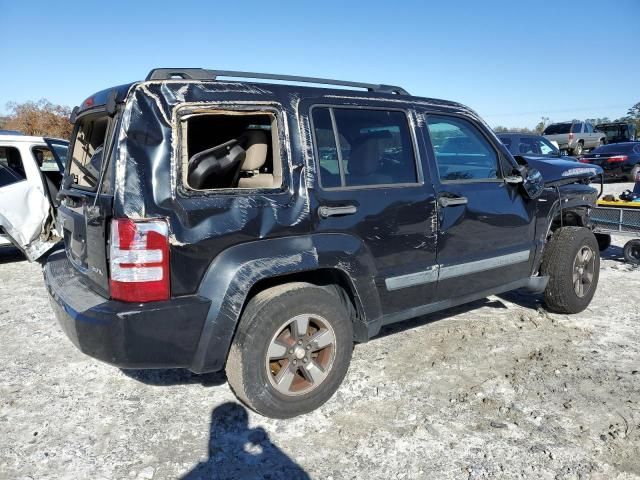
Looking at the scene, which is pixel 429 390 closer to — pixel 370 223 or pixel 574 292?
pixel 370 223

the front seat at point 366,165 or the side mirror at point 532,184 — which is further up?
the front seat at point 366,165

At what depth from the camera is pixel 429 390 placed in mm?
3344

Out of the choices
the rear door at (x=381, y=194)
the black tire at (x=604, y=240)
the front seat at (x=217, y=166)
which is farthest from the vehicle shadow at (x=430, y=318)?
the black tire at (x=604, y=240)

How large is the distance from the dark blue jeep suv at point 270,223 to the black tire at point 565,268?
0.72 m

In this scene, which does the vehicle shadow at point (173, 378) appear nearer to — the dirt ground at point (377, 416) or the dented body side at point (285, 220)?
the dirt ground at point (377, 416)

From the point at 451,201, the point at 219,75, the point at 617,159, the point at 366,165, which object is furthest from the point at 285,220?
the point at 617,159

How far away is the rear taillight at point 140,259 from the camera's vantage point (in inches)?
96.6

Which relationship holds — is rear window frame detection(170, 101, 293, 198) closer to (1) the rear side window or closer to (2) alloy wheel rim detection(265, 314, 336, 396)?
(1) the rear side window

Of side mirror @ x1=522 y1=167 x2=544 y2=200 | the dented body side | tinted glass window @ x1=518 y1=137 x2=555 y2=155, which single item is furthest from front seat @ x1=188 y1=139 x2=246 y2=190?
tinted glass window @ x1=518 y1=137 x2=555 y2=155

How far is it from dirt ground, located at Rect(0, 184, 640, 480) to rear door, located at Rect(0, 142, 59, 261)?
7.92ft

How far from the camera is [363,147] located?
10.7ft

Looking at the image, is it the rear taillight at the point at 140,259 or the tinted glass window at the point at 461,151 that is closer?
the rear taillight at the point at 140,259

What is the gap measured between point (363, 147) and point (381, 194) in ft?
1.11

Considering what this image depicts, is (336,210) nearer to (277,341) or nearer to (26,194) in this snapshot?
(277,341)
